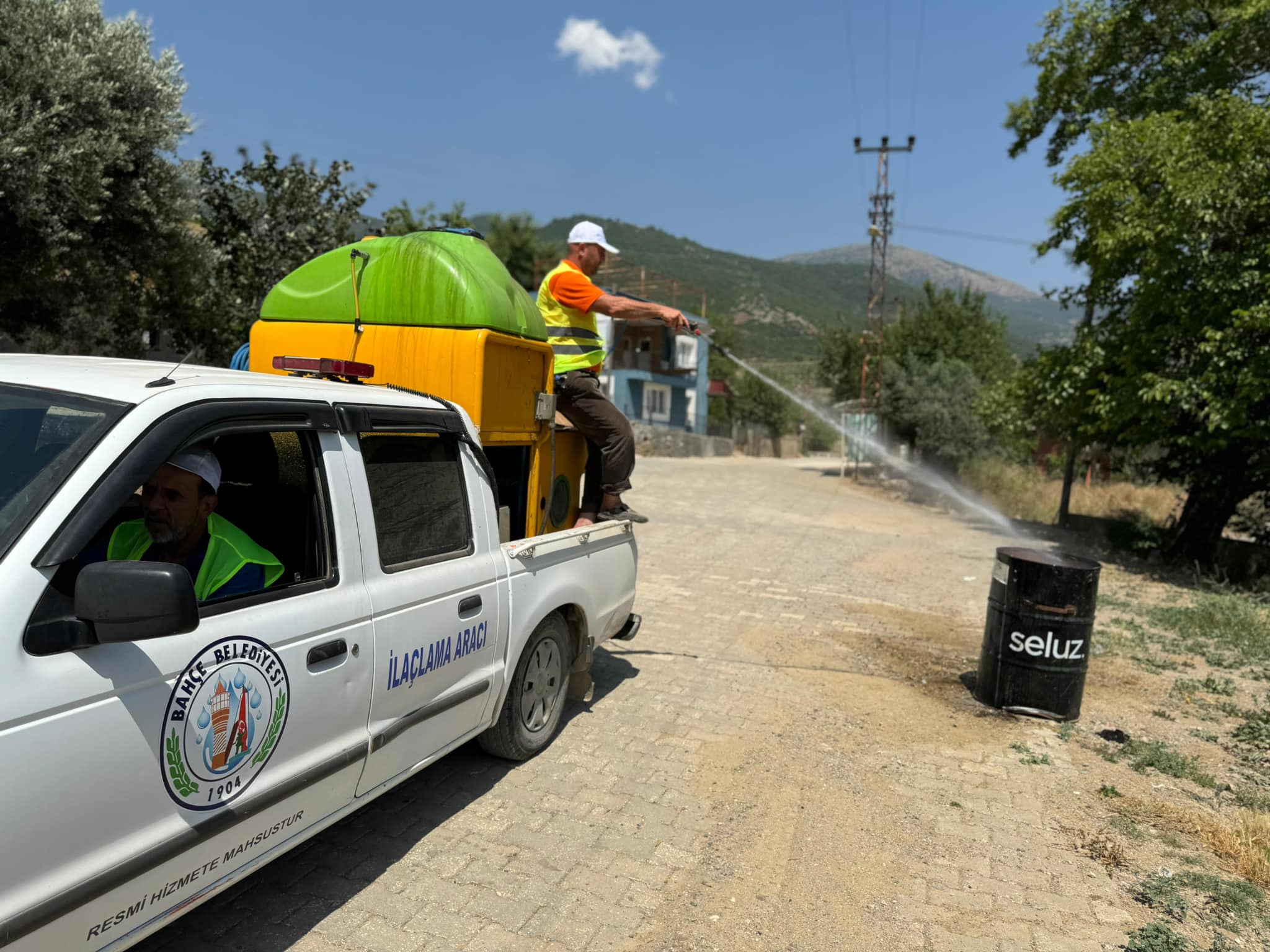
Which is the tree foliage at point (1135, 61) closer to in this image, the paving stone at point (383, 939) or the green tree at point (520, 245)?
the paving stone at point (383, 939)

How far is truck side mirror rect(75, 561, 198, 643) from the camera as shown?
202 centimetres

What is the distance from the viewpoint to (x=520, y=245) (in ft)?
154

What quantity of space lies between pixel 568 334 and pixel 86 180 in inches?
303

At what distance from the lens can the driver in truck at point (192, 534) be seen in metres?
2.62

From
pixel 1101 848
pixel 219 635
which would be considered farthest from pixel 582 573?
pixel 1101 848

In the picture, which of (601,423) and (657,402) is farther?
(657,402)

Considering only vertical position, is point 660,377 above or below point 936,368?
below

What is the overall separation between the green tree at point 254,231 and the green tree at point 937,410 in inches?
778

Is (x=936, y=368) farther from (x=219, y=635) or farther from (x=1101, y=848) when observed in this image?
(x=219, y=635)

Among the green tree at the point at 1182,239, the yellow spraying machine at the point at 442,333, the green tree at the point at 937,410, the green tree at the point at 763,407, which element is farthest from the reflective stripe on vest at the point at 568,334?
the green tree at the point at 763,407

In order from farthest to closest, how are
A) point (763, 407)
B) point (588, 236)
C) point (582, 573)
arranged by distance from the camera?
point (763, 407) < point (588, 236) < point (582, 573)

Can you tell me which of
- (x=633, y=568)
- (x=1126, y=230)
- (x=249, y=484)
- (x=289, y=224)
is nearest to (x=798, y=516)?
(x=1126, y=230)

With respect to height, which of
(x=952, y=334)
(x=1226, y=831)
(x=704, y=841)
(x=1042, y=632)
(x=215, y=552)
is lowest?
(x=704, y=841)

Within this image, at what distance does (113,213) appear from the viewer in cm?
1066
